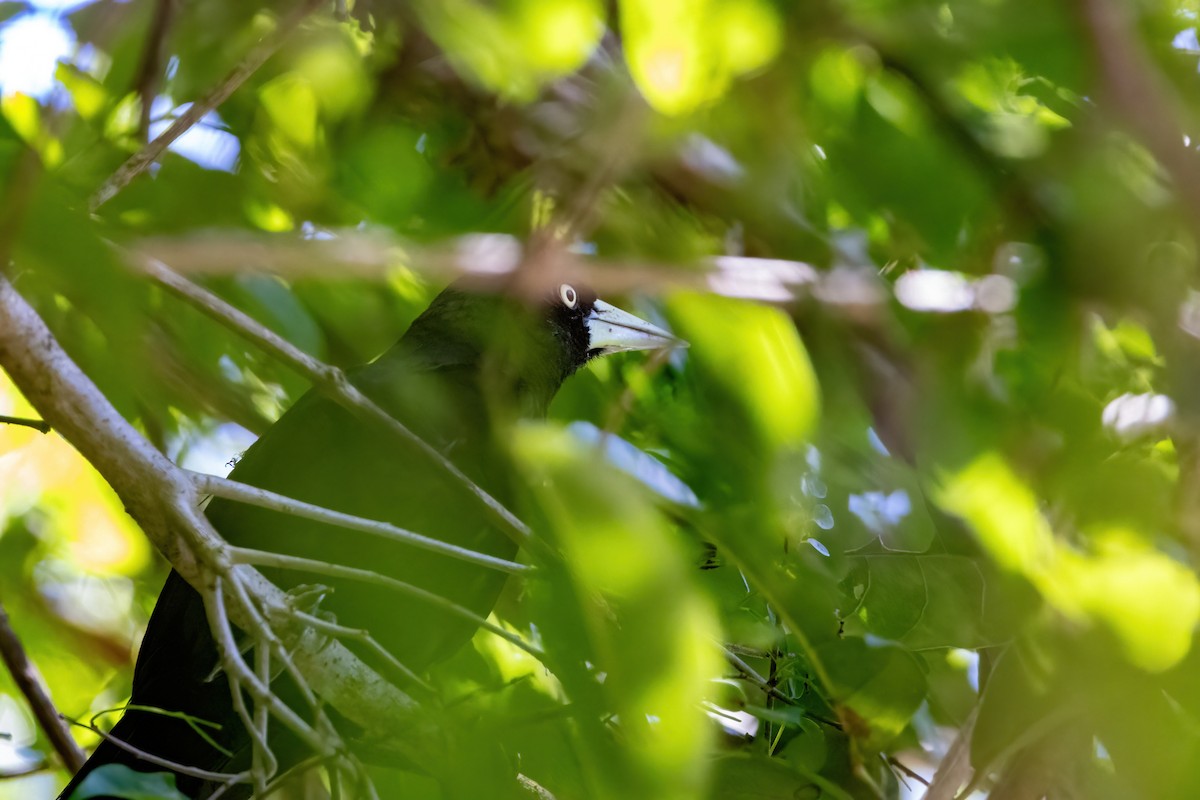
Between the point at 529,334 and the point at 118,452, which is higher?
the point at 118,452

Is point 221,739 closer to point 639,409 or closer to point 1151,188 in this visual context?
point 639,409

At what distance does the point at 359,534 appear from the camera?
6.67ft

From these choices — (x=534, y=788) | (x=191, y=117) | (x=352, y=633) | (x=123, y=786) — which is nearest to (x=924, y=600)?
(x=534, y=788)

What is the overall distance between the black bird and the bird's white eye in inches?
13.1

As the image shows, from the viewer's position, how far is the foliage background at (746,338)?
1465 millimetres

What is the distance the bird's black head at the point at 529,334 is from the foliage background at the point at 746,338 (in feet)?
0.25

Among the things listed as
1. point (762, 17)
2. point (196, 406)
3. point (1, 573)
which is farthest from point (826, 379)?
point (1, 573)

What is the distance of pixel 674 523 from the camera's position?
1646 millimetres

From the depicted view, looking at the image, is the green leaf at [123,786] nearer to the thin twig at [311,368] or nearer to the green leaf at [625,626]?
the green leaf at [625,626]

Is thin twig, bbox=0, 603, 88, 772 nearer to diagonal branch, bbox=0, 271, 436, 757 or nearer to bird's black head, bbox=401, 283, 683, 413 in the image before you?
diagonal branch, bbox=0, 271, 436, 757

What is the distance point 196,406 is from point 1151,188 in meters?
1.92

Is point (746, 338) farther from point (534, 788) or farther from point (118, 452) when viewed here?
point (118, 452)

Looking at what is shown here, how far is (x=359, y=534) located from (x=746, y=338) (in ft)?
2.34

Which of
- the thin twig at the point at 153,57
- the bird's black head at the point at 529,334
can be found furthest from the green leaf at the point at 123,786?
the thin twig at the point at 153,57
